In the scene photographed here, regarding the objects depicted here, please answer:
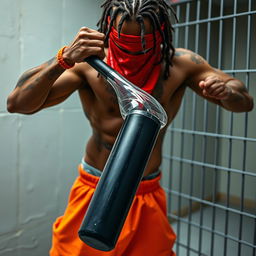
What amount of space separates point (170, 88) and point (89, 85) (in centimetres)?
25

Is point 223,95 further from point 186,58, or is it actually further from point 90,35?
point 90,35

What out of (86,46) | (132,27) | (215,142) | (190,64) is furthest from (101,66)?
(215,142)

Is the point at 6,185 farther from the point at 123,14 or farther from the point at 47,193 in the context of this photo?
the point at 123,14

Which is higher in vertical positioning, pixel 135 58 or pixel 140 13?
pixel 140 13

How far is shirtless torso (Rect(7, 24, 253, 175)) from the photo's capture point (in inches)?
31.4

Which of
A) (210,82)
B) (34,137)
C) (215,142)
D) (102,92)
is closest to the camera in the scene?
(210,82)

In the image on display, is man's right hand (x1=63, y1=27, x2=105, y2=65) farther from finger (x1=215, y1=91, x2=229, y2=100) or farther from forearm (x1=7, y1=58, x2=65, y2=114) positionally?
finger (x1=215, y1=91, x2=229, y2=100)

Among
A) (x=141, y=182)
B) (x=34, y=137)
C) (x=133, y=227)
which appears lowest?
(x=133, y=227)

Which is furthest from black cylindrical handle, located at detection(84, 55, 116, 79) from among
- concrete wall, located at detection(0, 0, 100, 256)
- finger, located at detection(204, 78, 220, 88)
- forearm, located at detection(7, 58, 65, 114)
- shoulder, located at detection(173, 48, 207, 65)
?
concrete wall, located at detection(0, 0, 100, 256)

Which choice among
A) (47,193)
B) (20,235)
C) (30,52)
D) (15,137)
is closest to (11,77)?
(30,52)

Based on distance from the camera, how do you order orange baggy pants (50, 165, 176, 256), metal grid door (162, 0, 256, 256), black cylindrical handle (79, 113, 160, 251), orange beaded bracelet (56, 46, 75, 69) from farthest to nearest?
metal grid door (162, 0, 256, 256) → orange baggy pants (50, 165, 176, 256) → orange beaded bracelet (56, 46, 75, 69) → black cylindrical handle (79, 113, 160, 251)

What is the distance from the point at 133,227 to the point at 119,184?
18.7 inches

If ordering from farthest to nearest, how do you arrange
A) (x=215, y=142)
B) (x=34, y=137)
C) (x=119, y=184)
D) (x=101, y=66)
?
(x=215, y=142)
(x=34, y=137)
(x=101, y=66)
(x=119, y=184)

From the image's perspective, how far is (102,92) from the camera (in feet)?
3.00
